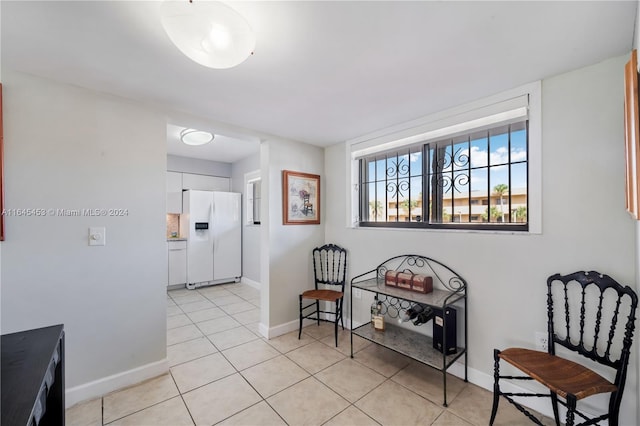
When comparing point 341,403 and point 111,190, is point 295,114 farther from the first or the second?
point 341,403

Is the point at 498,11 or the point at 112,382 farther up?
the point at 498,11

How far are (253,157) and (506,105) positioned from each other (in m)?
3.91

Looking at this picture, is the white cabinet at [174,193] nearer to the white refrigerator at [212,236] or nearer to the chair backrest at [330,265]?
the white refrigerator at [212,236]

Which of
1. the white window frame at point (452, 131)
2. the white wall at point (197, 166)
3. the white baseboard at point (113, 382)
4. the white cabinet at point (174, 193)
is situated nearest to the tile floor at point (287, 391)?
the white baseboard at point (113, 382)

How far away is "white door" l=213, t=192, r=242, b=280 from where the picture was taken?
507cm

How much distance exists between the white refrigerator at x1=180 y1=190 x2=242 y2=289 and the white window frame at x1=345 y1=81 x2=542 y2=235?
2.91m

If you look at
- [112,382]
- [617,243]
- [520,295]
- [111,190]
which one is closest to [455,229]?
[520,295]

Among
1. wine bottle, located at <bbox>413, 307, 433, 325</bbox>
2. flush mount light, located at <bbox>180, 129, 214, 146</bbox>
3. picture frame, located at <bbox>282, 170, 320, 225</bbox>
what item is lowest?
wine bottle, located at <bbox>413, 307, 433, 325</bbox>

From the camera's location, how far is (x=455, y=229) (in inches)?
90.7

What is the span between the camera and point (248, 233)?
522 centimetres

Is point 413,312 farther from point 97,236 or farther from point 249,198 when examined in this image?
point 249,198

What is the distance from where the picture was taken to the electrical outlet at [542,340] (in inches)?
71.3

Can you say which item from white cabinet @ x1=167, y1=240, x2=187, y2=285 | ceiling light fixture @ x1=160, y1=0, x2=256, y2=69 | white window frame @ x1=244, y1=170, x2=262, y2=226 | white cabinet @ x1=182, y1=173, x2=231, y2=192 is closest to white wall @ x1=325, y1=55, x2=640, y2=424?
ceiling light fixture @ x1=160, y1=0, x2=256, y2=69

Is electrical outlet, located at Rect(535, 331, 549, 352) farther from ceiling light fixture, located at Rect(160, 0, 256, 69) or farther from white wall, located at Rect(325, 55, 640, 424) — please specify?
ceiling light fixture, located at Rect(160, 0, 256, 69)
